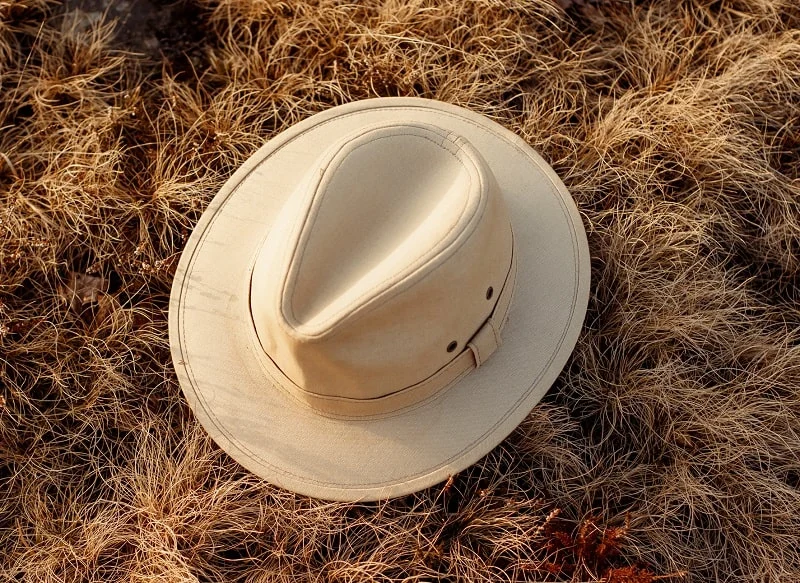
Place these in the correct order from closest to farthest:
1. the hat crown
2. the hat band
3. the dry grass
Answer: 1. the hat crown
2. the hat band
3. the dry grass

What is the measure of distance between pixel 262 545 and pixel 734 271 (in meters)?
1.91

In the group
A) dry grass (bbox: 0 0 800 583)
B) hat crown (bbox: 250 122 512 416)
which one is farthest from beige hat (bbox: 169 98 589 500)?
dry grass (bbox: 0 0 800 583)

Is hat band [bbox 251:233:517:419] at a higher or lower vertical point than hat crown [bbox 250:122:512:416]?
lower

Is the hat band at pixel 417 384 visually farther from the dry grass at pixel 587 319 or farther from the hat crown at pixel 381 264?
the dry grass at pixel 587 319

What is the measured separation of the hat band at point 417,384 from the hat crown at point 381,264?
2 cm

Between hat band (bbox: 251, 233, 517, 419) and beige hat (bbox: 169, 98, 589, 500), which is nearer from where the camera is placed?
beige hat (bbox: 169, 98, 589, 500)

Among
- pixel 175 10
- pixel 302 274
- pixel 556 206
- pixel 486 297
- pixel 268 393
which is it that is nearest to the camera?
pixel 302 274

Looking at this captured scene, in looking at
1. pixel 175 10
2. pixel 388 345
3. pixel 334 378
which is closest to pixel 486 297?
pixel 388 345

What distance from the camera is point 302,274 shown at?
6.10ft

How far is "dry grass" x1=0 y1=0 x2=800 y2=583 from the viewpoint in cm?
242

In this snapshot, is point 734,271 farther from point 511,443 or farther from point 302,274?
point 302,274

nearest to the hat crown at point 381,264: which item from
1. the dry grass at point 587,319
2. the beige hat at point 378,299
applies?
the beige hat at point 378,299

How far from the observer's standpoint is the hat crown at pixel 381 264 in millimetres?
1834

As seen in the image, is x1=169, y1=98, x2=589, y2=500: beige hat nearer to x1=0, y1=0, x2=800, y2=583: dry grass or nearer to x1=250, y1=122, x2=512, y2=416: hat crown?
x1=250, y1=122, x2=512, y2=416: hat crown
